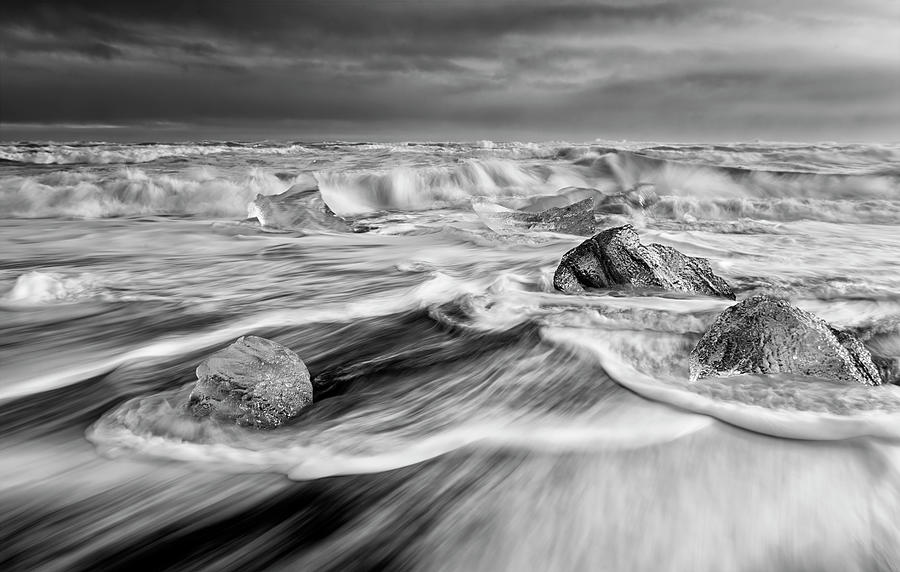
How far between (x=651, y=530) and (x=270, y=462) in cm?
99

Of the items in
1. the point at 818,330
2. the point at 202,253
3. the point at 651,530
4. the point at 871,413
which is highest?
the point at 818,330

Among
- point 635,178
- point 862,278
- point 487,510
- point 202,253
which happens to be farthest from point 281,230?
point 635,178

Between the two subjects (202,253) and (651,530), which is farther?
(202,253)

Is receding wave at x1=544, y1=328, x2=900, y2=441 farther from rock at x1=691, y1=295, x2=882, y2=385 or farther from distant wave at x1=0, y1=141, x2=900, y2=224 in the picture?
distant wave at x1=0, y1=141, x2=900, y2=224

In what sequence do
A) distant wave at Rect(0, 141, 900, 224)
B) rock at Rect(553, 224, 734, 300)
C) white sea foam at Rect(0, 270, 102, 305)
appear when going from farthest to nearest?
distant wave at Rect(0, 141, 900, 224) → white sea foam at Rect(0, 270, 102, 305) → rock at Rect(553, 224, 734, 300)

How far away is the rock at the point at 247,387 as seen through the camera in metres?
1.73

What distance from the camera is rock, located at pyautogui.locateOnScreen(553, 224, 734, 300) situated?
10.1 ft

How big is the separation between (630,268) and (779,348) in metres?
1.24

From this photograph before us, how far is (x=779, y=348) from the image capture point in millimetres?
1861

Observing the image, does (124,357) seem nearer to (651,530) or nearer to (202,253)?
(651,530)

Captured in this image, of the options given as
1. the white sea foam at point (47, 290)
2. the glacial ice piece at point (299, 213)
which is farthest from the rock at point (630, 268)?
the glacial ice piece at point (299, 213)

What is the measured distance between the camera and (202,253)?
18.4 feet

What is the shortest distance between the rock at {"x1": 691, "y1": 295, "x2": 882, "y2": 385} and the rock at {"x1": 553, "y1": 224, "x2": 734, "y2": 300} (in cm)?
113

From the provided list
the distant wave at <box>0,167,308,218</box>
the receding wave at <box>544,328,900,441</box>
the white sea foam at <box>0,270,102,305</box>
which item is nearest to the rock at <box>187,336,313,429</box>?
the receding wave at <box>544,328,900,441</box>
